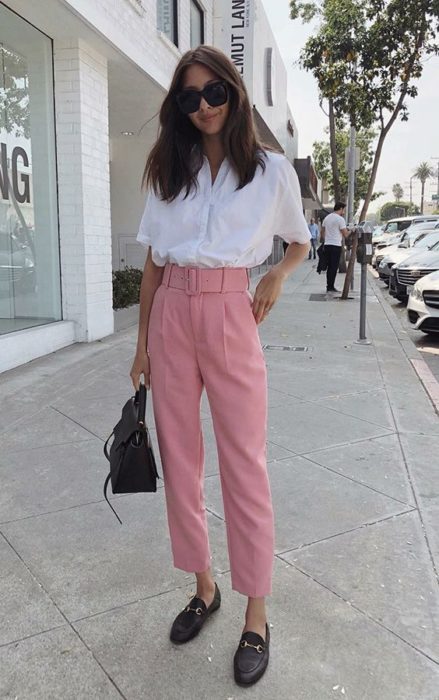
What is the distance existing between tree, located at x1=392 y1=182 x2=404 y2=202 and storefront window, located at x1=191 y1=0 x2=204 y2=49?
146252 mm

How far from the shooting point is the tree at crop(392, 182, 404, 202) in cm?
14825

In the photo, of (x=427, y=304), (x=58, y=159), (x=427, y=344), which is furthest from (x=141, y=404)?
(x=427, y=344)

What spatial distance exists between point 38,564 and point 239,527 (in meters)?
1.08

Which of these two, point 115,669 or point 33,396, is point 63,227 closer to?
point 33,396

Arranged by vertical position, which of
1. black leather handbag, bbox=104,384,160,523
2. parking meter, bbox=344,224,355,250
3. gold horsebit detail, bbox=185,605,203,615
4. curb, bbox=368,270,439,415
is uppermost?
parking meter, bbox=344,224,355,250

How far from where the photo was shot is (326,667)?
2027 mm

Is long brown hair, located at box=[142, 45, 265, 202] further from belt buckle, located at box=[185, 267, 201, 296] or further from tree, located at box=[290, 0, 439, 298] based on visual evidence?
tree, located at box=[290, 0, 439, 298]

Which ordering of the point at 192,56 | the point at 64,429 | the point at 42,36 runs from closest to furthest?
1. the point at 192,56
2. the point at 64,429
3. the point at 42,36

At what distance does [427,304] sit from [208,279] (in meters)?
7.08

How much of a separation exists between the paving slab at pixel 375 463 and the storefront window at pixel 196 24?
960 cm

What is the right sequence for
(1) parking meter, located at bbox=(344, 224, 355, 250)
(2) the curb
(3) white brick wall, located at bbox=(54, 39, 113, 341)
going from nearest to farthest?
(2) the curb < (3) white brick wall, located at bbox=(54, 39, 113, 341) < (1) parking meter, located at bbox=(344, 224, 355, 250)

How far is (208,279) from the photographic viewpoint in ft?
6.33

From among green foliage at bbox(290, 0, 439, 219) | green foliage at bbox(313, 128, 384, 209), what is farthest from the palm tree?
green foliage at bbox(290, 0, 439, 219)

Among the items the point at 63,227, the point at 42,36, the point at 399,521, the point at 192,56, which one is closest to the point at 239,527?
the point at 399,521
